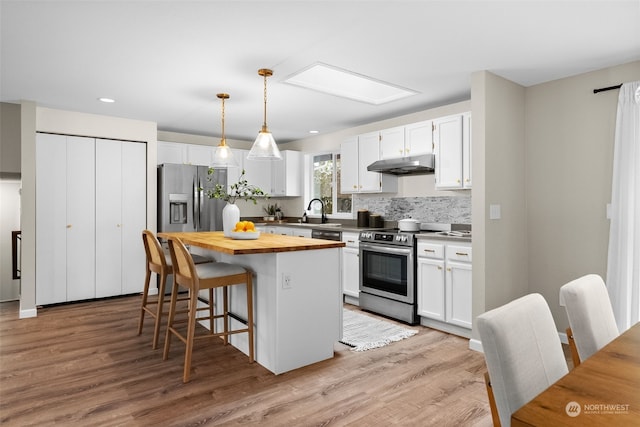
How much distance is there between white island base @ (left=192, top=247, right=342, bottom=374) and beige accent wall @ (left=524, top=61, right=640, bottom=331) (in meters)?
2.05

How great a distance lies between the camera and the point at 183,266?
9.73 feet

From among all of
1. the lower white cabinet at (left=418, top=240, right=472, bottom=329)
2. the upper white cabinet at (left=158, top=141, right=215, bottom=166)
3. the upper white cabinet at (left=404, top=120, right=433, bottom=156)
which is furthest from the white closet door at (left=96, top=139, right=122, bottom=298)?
the lower white cabinet at (left=418, top=240, right=472, bottom=329)

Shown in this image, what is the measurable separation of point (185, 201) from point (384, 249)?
2.98m

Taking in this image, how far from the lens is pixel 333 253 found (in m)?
3.20

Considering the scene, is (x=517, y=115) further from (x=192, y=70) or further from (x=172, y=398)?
(x=172, y=398)

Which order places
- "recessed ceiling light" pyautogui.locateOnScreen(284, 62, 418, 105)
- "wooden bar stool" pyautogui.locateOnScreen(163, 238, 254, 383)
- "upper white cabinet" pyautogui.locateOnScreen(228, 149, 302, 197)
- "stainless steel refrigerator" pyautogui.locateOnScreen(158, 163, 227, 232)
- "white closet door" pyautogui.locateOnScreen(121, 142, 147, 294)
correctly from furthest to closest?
"upper white cabinet" pyautogui.locateOnScreen(228, 149, 302, 197), "stainless steel refrigerator" pyautogui.locateOnScreen(158, 163, 227, 232), "white closet door" pyautogui.locateOnScreen(121, 142, 147, 294), "recessed ceiling light" pyautogui.locateOnScreen(284, 62, 418, 105), "wooden bar stool" pyautogui.locateOnScreen(163, 238, 254, 383)

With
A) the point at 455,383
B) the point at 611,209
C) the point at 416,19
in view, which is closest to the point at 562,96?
the point at 611,209

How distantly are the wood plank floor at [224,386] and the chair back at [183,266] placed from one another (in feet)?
2.17

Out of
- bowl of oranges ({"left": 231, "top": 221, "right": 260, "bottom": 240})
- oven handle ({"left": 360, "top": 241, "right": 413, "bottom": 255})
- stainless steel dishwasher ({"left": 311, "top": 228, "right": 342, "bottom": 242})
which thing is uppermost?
bowl of oranges ({"left": 231, "top": 221, "right": 260, "bottom": 240})

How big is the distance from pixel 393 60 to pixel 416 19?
2.31 ft

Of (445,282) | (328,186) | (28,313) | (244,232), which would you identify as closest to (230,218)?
(244,232)

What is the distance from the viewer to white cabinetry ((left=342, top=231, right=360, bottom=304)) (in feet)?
15.5

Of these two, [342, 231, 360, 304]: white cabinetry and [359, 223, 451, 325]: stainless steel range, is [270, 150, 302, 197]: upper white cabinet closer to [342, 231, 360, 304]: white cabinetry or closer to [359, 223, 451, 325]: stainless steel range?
[342, 231, 360, 304]: white cabinetry

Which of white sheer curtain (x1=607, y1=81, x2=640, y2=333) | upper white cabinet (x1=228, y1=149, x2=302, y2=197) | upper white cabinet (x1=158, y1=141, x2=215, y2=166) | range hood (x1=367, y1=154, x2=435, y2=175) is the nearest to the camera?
white sheer curtain (x1=607, y1=81, x2=640, y2=333)
